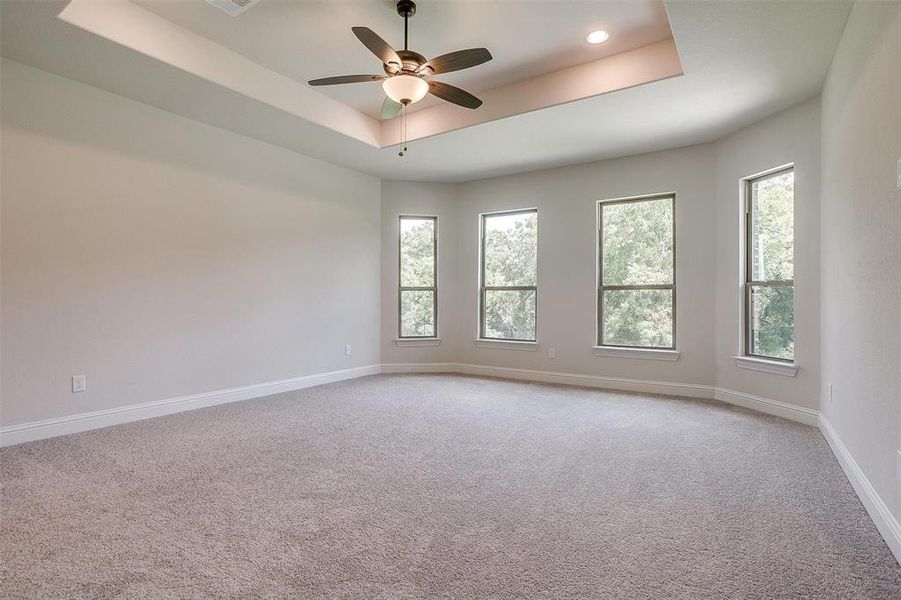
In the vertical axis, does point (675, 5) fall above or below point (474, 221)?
above

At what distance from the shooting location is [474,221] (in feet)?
21.2

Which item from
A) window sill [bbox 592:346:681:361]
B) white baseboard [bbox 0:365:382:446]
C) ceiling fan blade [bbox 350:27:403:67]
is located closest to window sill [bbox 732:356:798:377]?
window sill [bbox 592:346:681:361]

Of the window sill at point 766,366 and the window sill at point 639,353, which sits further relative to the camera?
the window sill at point 639,353

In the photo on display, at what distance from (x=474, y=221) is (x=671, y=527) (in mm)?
4875

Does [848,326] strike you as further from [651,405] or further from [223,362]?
[223,362]

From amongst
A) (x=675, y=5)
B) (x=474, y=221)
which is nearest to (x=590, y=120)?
(x=675, y=5)

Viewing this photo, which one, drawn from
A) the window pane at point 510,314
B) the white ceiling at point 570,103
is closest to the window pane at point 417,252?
the window pane at point 510,314

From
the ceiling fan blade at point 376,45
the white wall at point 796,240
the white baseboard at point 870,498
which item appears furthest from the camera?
the white wall at point 796,240

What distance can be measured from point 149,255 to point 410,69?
9.10 feet

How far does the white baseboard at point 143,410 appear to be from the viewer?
3.34 meters

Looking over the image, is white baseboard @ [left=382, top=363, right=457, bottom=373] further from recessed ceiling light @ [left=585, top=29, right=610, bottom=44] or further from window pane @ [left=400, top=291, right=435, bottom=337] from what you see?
recessed ceiling light @ [left=585, top=29, right=610, bottom=44]

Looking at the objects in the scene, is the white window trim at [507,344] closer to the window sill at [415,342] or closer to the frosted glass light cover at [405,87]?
the window sill at [415,342]

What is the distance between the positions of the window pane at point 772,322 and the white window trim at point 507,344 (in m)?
2.37

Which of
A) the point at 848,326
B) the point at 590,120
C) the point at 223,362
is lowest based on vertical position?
the point at 223,362
